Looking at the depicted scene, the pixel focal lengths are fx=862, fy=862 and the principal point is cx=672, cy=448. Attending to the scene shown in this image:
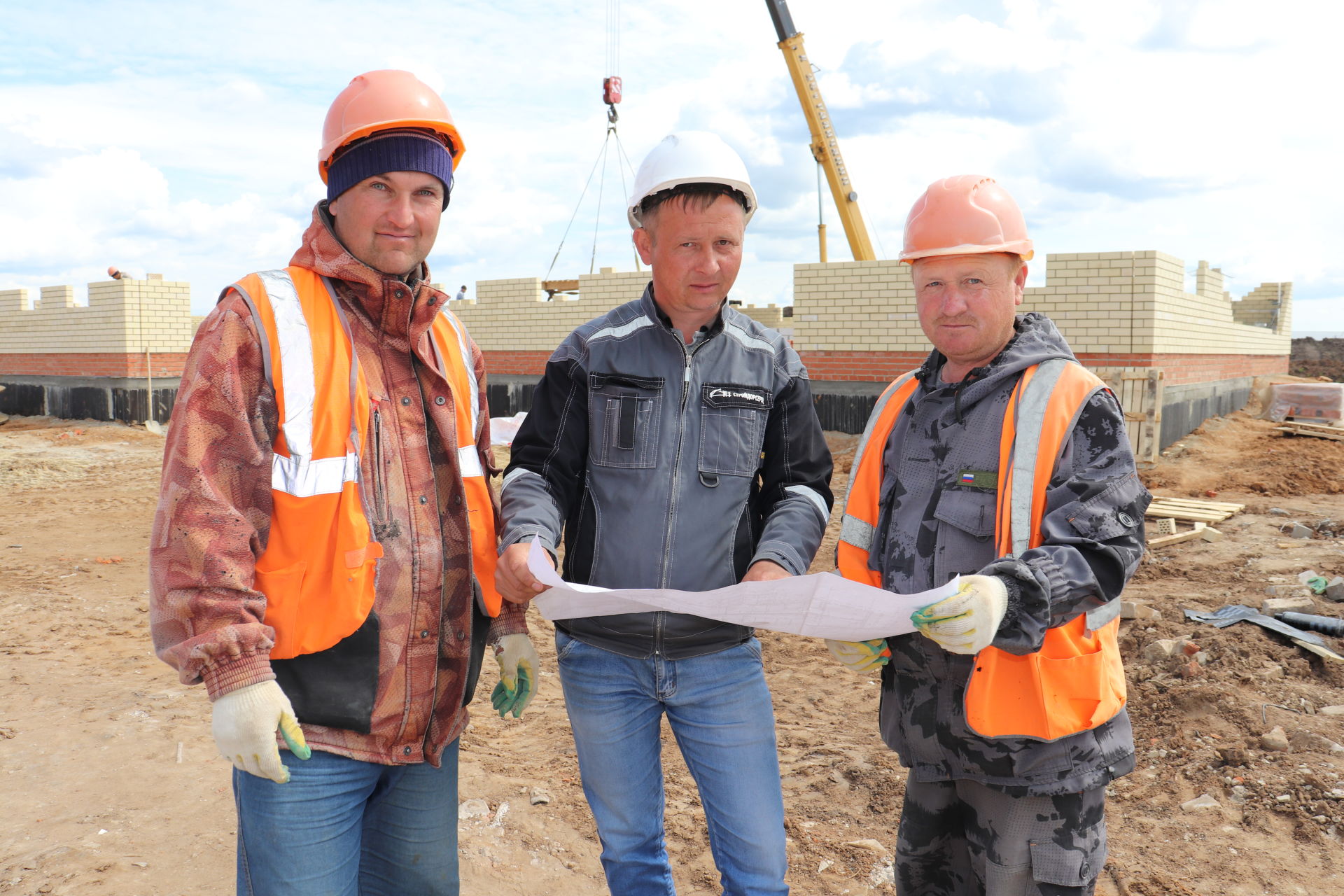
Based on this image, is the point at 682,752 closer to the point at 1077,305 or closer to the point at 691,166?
the point at 691,166

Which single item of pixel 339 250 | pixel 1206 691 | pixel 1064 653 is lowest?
pixel 1206 691

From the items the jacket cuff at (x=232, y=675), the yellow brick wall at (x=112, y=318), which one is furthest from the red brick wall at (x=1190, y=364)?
the yellow brick wall at (x=112, y=318)

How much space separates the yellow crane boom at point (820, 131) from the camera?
16.2 m

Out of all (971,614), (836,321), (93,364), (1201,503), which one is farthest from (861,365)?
(93,364)

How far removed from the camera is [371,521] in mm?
1873

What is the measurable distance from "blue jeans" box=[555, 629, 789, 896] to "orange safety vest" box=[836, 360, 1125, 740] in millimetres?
539

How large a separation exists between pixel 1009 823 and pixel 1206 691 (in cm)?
337

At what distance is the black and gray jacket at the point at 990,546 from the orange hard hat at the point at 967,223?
254mm

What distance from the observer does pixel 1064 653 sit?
1.94 meters

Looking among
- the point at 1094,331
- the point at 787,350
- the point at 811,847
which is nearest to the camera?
the point at 787,350

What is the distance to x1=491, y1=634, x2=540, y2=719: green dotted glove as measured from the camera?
7.60 ft

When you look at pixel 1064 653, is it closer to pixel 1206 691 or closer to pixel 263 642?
pixel 263 642

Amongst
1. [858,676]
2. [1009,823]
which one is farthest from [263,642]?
[858,676]

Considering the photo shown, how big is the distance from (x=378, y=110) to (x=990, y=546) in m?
1.73
